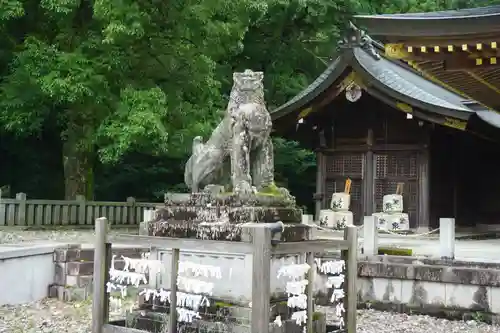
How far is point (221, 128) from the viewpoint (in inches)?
299

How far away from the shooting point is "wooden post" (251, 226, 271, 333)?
520 cm

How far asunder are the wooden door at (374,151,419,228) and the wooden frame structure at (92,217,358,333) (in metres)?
11.2

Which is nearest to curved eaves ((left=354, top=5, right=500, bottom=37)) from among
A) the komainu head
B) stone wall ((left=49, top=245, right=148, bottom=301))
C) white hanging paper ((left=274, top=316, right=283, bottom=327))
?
the komainu head

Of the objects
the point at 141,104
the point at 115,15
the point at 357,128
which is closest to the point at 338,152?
the point at 357,128

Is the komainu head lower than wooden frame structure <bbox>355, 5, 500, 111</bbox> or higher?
lower

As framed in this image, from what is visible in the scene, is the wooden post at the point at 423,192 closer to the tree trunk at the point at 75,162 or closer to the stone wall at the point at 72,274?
the tree trunk at the point at 75,162

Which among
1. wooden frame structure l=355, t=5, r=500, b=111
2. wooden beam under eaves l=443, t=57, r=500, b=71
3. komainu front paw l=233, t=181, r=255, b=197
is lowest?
komainu front paw l=233, t=181, r=255, b=197

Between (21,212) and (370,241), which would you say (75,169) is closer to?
(21,212)

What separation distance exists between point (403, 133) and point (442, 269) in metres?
8.81

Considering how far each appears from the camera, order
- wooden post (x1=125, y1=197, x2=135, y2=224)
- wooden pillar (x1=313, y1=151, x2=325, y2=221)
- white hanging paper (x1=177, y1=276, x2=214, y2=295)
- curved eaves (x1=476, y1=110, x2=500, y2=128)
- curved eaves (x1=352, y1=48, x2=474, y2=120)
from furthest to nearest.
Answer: wooden post (x1=125, y1=197, x2=135, y2=224) < wooden pillar (x1=313, y1=151, x2=325, y2=221) < curved eaves (x1=476, y1=110, x2=500, y2=128) < curved eaves (x1=352, y1=48, x2=474, y2=120) < white hanging paper (x1=177, y1=276, x2=214, y2=295)

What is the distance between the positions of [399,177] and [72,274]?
1013cm

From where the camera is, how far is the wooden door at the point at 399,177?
17.2m

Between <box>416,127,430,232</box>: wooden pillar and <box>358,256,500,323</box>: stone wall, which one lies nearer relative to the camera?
<box>358,256,500,323</box>: stone wall

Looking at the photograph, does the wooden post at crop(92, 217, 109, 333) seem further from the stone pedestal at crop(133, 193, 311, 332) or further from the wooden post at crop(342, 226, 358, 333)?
the wooden post at crop(342, 226, 358, 333)
